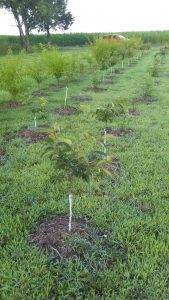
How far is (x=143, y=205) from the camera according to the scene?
4.43 metres

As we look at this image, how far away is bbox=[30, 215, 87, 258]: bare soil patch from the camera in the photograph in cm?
351

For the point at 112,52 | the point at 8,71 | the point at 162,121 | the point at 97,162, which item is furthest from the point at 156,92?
the point at 97,162

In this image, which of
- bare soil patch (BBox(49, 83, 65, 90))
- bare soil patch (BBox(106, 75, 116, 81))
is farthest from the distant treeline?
bare soil patch (BBox(49, 83, 65, 90))

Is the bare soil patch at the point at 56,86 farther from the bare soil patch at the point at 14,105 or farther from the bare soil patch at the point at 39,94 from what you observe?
the bare soil patch at the point at 14,105

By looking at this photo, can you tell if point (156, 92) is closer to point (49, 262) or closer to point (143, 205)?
point (143, 205)

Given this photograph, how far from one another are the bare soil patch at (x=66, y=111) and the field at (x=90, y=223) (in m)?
1.99

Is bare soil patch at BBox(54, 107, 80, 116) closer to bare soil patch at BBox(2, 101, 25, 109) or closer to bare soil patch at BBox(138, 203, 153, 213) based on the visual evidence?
bare soil patch at BBox(2, 101, 25, 109)

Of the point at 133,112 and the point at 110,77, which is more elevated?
the point at 110,77

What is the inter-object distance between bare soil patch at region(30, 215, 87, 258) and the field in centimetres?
1

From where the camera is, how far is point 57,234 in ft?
12.1

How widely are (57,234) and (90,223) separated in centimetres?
45

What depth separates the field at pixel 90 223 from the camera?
10.1 feet

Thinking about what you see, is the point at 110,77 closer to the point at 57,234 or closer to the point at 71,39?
the point at 57,234

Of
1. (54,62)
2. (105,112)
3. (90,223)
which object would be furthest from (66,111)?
(90,223)
